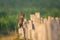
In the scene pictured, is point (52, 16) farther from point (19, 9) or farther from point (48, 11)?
point (19, 9)

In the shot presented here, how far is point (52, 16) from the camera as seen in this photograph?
80.1 inches

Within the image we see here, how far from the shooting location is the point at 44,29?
2004 millimetres

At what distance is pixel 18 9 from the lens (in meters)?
2.05

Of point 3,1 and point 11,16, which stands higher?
point 3,1

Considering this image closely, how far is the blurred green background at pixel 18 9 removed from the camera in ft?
6.57

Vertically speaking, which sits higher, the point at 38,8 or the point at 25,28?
the point at 38,8

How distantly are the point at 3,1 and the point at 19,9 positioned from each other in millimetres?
220

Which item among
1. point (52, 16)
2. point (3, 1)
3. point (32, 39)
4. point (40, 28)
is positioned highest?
point (3, 1)

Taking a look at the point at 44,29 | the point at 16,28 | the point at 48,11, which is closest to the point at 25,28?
the point at 16,28

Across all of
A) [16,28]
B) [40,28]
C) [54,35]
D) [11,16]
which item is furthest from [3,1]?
[54,35]

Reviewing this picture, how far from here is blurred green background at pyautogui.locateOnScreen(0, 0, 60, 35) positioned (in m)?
2.00

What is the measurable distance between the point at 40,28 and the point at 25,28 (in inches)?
7.2

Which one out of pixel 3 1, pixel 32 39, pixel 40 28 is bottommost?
pixel 32 39

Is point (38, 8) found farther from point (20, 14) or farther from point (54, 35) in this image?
point (54, 35)
